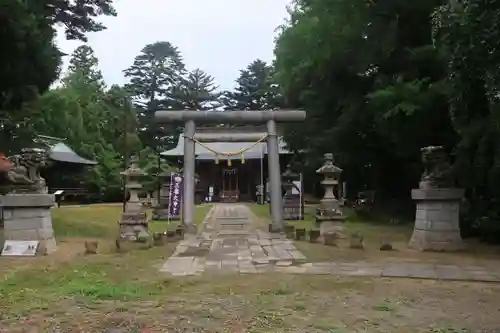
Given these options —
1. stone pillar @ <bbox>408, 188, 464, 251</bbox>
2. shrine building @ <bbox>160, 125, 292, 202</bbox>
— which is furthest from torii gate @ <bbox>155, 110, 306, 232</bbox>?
shrine building @ <bbox>160, 125, 292, 202</bbox>

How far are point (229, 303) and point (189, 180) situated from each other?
883 centimetres

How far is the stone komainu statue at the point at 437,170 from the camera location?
9320 mm

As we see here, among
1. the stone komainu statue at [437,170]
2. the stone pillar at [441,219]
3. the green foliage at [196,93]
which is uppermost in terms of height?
the green foliage at [196,93]

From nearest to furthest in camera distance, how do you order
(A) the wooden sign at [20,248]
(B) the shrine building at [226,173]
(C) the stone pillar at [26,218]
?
(A) the wooden sign at [20,248], (C) the stone pillar at [26,218], (B) the shrine building at [226,173]

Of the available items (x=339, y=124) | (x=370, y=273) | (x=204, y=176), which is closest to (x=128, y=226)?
(x=370, y=273)

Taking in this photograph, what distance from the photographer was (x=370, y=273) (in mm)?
6855

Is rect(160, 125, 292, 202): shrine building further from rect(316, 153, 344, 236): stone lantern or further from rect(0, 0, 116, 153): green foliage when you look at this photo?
rect(316, 153, 344, 236): stone lantern

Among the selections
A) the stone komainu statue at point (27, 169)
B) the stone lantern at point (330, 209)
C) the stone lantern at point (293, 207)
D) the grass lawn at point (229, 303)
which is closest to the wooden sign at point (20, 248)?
the stone komainu statue at point (27, 169)

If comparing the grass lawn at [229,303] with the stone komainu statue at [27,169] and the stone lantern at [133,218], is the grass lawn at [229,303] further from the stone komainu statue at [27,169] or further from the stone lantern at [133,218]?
the stone lantern at [133,218]

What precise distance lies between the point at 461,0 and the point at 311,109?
9.58 m

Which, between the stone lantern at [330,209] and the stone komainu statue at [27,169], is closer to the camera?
the stone komainu statue at [27,169]

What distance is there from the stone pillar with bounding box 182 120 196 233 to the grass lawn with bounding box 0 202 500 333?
5.78 m

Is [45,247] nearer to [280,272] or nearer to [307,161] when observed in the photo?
[280,272]

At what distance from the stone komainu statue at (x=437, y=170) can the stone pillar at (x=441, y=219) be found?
164 millimetres
